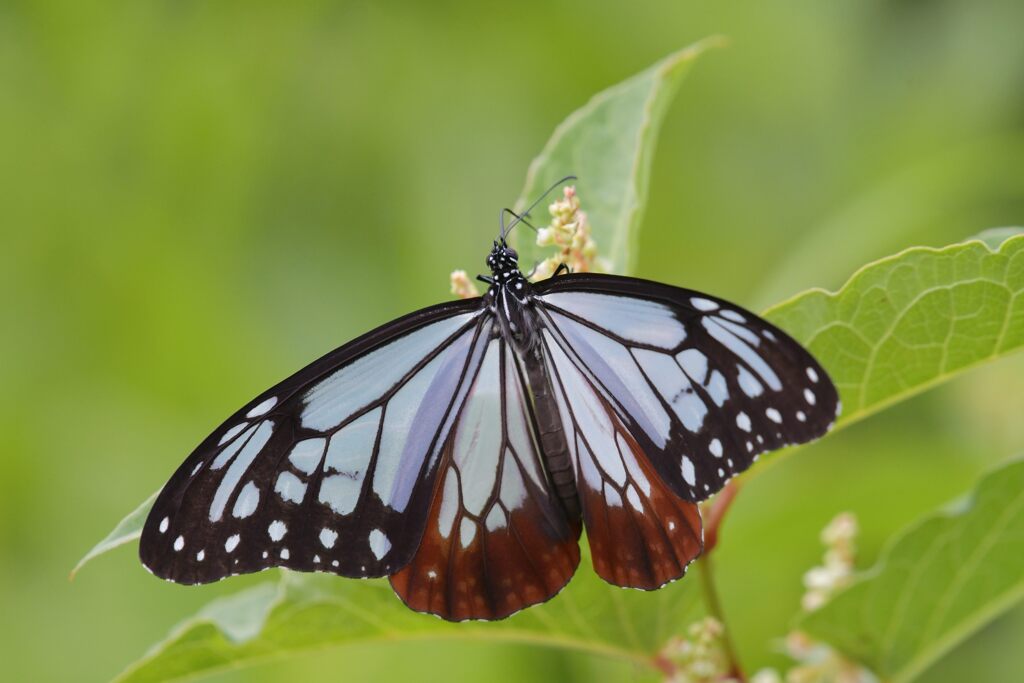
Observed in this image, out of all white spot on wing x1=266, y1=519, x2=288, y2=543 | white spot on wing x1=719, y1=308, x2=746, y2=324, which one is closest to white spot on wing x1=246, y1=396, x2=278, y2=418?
white spot on wing x1=266, y1=519, x2=288, y2=543

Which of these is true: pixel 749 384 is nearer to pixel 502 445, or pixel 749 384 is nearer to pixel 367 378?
pixel 502 445

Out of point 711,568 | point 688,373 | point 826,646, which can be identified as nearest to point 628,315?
point 688,373

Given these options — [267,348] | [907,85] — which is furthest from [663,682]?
[907,85]

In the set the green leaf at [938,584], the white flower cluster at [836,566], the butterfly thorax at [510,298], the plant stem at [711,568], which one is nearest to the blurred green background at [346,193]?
the white flower cluster at [836,566]

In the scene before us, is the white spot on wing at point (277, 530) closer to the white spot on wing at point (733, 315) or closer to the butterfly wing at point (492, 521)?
the butterfly wing at point (492, 521)

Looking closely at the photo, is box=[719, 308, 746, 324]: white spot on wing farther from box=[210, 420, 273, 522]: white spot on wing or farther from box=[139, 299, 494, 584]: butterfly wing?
box=[210, 420, 273, 522]: white spot on wing

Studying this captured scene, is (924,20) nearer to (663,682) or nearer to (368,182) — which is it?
(368,182)
